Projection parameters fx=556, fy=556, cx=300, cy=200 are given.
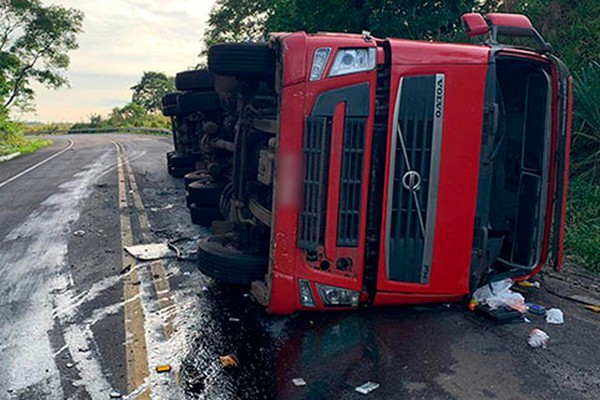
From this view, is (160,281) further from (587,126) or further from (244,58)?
(587,126)

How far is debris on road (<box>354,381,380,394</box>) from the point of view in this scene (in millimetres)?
3123

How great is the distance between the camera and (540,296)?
4754 mm

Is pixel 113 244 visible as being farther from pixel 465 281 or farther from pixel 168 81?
pixel 168 81

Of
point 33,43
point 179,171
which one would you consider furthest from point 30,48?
point 179,171

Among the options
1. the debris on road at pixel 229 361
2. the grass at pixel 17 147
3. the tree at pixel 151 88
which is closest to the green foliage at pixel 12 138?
the grass at pixel 17 147

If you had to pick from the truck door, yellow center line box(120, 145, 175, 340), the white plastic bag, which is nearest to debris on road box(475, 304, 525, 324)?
the white plastic bag

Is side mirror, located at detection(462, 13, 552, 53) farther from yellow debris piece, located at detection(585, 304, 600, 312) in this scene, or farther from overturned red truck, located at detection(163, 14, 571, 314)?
yellow debris piece, located at detection(585, 304, 600, 312)

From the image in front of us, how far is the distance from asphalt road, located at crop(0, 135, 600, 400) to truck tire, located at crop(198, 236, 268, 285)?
11.5 inches

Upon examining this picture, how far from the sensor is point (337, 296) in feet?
12.9

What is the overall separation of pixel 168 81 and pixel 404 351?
176 ft

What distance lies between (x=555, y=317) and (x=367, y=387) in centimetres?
187

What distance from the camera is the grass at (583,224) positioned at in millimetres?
5746

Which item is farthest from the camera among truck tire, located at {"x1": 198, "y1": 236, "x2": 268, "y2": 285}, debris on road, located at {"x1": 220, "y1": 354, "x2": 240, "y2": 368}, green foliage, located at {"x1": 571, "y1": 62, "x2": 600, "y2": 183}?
green foliage, located at {"x1": 571, "y1": 62, "x2": 600, "y2": 183}

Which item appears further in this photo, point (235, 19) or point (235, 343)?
point (235, 19)
